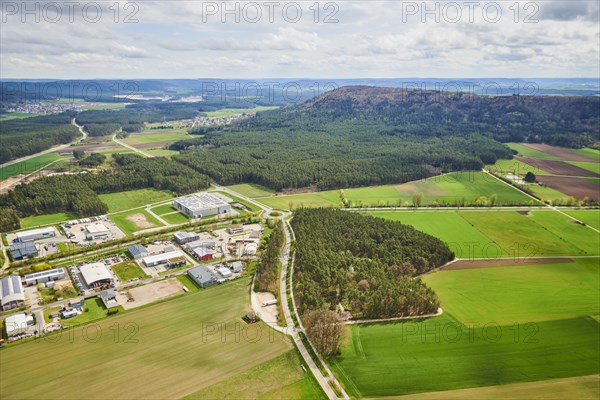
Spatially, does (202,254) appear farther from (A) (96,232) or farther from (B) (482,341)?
(B) (482,341)

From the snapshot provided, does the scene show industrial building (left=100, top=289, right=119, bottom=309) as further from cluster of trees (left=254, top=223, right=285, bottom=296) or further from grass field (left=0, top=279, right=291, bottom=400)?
cluster of trees (left=254, top=223, right=285, bottom=296)

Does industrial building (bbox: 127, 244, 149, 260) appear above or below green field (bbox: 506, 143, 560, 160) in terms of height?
below

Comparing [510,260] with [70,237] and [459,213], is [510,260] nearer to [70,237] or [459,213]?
[459,213]

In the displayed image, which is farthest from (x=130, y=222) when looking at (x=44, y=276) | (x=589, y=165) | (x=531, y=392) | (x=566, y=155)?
(x=566, y=155)

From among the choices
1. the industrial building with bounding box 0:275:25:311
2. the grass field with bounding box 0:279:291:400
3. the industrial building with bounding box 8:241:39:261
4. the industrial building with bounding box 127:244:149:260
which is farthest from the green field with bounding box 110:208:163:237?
the grass field with bounding box 0:279:291:400

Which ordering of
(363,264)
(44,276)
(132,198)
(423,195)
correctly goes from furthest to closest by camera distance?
(423,195)
(132,198)
(363,264)
(44,276)

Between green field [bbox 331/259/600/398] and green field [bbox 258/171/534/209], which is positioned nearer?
green field [bbox 331/259/600/398]
